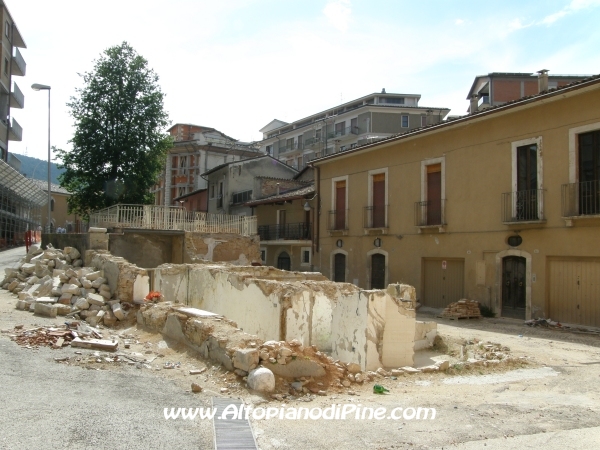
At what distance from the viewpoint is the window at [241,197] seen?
114ft

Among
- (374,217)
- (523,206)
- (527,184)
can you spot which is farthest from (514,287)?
(374,217)

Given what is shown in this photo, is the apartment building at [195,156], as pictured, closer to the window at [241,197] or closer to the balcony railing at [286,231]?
the window at [241,197]

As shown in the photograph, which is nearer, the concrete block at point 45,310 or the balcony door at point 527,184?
the concrete block at point 45,310

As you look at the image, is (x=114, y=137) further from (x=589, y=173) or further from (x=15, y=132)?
(x=589, y=173)

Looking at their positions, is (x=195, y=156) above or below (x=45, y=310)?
above

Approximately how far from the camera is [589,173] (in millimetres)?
14555

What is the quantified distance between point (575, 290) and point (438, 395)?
32.9ft

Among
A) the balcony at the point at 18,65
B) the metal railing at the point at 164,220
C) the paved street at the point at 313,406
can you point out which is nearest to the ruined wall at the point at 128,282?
the paved street at the point at 313,406

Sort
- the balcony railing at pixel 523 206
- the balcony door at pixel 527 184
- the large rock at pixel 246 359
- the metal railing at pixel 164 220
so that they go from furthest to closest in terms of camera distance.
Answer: the metal railing at pixel 164 220
the balcony door at pixel 527 184
the balcony railing at pixel 523 206
the large rock at pixel 246 359

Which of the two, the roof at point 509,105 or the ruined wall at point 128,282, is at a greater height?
the roof at point 509,105

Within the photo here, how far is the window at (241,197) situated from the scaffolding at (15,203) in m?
14.8

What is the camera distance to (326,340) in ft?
32.4

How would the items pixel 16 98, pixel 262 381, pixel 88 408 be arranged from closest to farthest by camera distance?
1. pixel 88 408
2. pixel 262 381
3. pixel 16 98

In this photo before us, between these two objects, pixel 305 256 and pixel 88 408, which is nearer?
pixel 88 408
